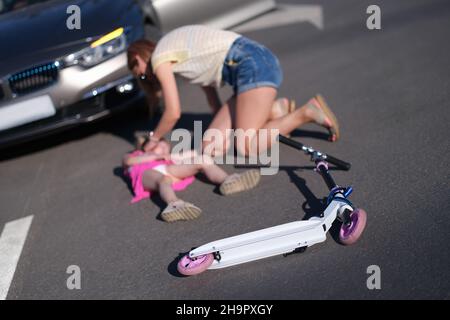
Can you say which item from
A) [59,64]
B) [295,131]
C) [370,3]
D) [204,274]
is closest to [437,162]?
[295,131]

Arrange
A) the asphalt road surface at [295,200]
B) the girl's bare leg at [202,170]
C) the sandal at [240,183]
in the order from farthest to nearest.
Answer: the girl's bare leg at [202,170] < the sandal at [240,183] < the asphalt road surface at [295,200]

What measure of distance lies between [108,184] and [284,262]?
2.11 m

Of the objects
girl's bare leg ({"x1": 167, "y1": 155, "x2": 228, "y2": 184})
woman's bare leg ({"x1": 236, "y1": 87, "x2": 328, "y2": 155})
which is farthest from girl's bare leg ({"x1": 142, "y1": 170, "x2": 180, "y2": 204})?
woman's bare leg ({"x1": 236, "y1": 87, "x2": 328, "y2": 155})

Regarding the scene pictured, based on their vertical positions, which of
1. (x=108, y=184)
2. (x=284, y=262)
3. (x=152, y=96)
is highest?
(x=152, y=96)

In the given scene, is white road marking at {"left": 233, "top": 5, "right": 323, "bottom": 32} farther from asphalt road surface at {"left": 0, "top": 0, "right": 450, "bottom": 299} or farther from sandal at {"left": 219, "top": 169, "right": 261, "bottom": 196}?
sandal at {"left": 219, "top": 169, "right": 261, "bottom": 196}

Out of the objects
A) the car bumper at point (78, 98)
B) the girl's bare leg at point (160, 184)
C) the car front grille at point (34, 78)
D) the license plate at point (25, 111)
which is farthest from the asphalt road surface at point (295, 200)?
the car front grille at point (34, 78)

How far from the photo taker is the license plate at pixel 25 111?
526 centimetres

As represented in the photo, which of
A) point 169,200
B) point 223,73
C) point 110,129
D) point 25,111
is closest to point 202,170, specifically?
point 169,200

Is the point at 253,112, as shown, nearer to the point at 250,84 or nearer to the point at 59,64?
the point at 250,84

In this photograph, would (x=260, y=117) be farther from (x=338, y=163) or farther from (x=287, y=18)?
(x=287, y=18)

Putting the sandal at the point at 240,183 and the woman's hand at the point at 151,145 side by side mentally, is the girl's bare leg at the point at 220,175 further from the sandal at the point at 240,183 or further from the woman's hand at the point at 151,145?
the woman's hand at the point at 151,145

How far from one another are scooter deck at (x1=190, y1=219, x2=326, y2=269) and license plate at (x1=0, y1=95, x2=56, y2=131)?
255cm

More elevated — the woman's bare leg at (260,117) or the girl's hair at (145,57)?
the girl's hair at (145,57)
